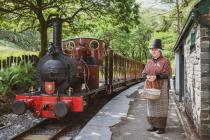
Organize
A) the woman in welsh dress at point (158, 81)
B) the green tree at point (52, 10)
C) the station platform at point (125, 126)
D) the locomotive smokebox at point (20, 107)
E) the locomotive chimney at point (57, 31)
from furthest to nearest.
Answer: the green tree at point (52, 10) < the locomotive chimney at point (57, 31) < the locomotive smokebox at point (20, 107) < the woman in welsh dress at point (158, 81) < the station platform at point (125, 126)

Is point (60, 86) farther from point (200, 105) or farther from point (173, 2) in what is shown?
point (173, 2)

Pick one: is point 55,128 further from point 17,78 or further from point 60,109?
point 17,78

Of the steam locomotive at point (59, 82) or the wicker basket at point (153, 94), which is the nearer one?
the wicker basket at point (153, 94)

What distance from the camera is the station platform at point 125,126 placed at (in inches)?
340

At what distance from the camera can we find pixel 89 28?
19.9 m

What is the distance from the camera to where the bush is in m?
14.3

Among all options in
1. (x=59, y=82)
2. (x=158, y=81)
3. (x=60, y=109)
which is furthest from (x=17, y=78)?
(x=158, y=81)

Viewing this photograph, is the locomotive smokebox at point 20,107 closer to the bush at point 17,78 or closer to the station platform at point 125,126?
the station platform at point 125,126

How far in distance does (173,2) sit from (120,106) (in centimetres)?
1626

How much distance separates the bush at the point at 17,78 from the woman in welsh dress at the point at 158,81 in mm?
6303

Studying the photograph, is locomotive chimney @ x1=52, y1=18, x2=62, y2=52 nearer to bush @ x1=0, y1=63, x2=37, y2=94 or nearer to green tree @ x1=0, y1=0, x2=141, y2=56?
bush @ x1=0, y1=63, x2=37, y2=94

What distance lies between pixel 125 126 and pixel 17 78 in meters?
6.29

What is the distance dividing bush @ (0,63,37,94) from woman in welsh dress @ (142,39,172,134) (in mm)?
6303

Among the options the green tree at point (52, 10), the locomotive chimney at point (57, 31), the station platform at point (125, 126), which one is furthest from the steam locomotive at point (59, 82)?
the green tree at point (52, 10)
